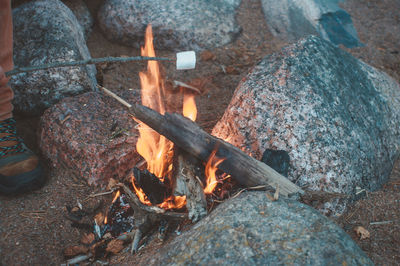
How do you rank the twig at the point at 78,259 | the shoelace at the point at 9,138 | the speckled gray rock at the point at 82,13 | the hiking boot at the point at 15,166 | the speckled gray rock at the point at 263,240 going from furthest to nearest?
the speckled gray rock at the point at 82,13, the shoelace at the point at 9,138, the hiking boot at the point at 15,166, the twig at the point at 78,259, the speckled gray rock at the point at 263,240

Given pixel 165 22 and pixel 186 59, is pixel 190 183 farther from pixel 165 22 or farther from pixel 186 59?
pixel 165 22

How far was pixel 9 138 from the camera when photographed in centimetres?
275

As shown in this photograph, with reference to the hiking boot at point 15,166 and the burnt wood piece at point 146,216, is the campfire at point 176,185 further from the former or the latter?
the hiking boot at point 15,166

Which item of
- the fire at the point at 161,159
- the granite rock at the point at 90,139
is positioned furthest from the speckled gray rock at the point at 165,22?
the granite rock at the point at 90,139

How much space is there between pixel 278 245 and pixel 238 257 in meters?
0.23

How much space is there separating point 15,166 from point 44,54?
1.34 m

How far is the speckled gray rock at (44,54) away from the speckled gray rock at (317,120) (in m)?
1.72

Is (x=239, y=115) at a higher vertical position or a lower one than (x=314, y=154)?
higher

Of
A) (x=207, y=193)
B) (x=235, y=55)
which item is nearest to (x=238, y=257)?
(x=207, y=193)

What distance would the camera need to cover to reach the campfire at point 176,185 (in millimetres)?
2182

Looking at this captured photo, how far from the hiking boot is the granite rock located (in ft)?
0.75

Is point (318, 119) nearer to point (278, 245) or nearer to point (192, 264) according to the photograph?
point (278, 245)

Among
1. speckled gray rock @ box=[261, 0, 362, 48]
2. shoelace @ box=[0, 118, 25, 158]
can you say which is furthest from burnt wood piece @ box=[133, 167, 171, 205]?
speckled gray rock @ box=[261, 0, 362, 48]

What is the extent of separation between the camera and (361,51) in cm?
496
